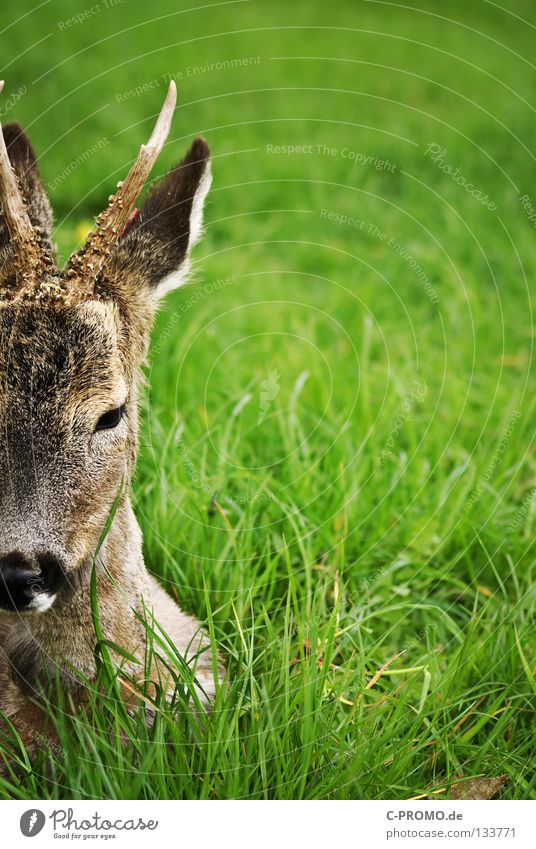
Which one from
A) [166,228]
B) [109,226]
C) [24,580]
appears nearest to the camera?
[24,580]

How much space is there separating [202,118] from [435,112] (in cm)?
176

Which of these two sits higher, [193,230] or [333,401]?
[193,230]

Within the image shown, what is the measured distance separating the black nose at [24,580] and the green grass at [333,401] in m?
0.50

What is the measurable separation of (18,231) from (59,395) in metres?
0.48

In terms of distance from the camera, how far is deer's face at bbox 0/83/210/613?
2.29 metres

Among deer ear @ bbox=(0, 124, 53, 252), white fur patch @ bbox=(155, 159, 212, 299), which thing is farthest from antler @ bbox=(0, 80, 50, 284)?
white fur patch @ bbox=(155, 159, 212, 299)

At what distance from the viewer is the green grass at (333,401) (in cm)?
270

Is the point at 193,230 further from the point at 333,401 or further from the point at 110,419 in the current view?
the point at 333,401

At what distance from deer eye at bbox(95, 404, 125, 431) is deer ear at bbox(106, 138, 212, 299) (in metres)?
0.47

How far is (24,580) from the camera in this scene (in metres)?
2.22

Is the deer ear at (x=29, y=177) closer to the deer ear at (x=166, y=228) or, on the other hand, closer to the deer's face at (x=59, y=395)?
the deer's face at (x=59, y=395)
